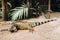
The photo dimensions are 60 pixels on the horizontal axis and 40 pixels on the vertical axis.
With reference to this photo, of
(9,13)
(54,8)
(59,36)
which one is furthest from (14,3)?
(59,36)

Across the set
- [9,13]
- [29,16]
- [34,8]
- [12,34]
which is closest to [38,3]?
[34,8]

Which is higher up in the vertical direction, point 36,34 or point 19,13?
point 19,13

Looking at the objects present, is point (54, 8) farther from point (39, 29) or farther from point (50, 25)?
point (39, 29)

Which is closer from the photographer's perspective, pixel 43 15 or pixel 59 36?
pixel 59 36

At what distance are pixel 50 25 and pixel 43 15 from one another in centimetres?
265

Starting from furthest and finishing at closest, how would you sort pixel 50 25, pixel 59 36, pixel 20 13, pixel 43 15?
pixel 43 15 → pixel 20 13 → pixel 50 25 → pixel 59 36

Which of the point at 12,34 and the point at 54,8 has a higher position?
the point at 54,8

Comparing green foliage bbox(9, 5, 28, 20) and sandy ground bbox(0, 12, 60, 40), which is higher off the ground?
green foliage bbox(9, 5, 28, 20)

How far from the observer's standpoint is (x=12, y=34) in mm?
6191

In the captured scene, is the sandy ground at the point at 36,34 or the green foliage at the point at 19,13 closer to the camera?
the sandy ground at the point at 36,34

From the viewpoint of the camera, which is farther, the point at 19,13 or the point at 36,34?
the point at 19,13

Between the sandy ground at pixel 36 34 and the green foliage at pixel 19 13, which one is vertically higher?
the green foliage at pixel 19 13

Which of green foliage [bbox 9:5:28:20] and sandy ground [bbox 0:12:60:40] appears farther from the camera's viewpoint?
green foliage [bbox 9:5:28:20]

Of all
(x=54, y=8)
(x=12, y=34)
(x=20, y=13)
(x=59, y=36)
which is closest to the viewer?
(x=59, y=36)
